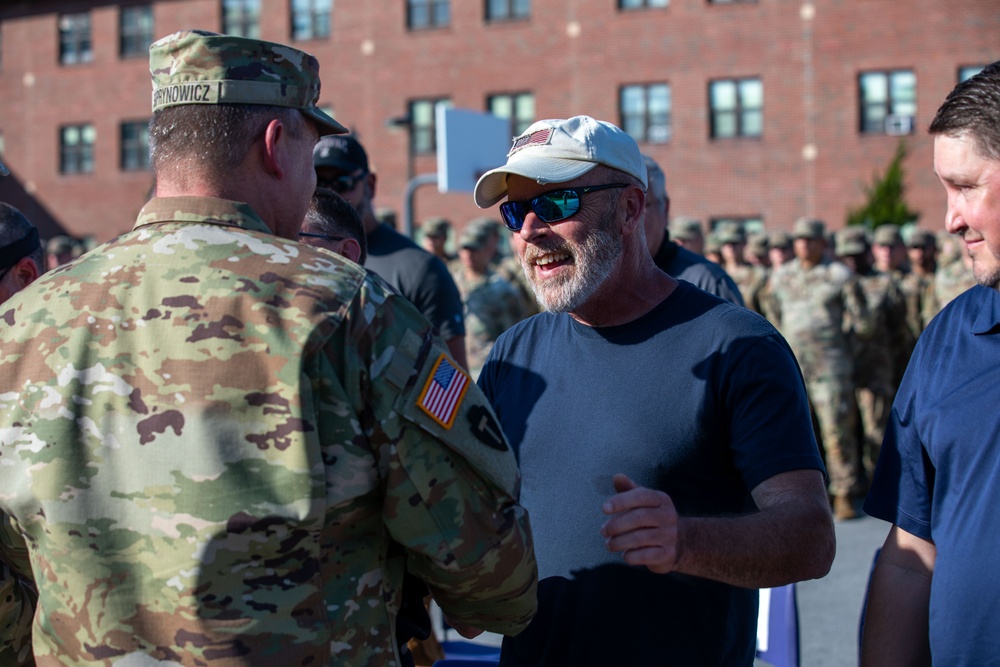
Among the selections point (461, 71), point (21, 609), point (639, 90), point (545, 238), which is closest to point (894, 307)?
point (545, 238)

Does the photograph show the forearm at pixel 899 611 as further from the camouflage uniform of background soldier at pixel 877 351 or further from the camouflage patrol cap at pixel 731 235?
the camouflage patrol cap at pixel 731 235

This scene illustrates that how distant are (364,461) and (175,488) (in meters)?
0.33

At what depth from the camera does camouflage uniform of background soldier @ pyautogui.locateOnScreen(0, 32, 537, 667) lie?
1.91 metres

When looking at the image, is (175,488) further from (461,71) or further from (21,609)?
(461,71)

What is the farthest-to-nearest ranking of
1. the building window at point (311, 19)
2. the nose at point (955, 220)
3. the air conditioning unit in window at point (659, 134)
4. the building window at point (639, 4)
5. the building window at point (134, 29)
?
the building window at point (134, 29) < the building window at point (311, 19) < the air conditioning unit in window at point (659, 134) < the building window at point (639, 4) < the nose at point (955, 220)

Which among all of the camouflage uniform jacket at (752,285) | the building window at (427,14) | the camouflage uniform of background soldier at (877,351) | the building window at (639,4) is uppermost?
the building window at (427,14)

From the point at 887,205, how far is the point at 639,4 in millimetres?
8142

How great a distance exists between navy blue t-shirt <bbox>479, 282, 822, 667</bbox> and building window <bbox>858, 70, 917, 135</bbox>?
26125 mm

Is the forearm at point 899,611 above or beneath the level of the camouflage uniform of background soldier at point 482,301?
beneath

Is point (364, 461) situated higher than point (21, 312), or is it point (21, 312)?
point (21, 312)

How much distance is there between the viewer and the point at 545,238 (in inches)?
111

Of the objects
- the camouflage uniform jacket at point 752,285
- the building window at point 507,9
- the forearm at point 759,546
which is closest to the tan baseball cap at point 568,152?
the forearm at point 759,546

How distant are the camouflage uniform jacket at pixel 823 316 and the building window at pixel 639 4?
18.5m

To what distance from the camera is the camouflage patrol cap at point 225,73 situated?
2.11 metres
